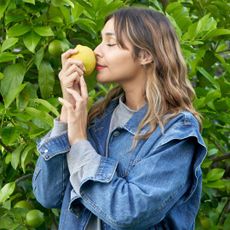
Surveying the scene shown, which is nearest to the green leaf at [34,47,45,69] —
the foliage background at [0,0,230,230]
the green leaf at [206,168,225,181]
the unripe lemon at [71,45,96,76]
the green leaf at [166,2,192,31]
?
the foliage background at [0,0,230,230]

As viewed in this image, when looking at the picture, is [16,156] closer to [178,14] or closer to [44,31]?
[44,31]

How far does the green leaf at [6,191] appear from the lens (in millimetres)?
2477

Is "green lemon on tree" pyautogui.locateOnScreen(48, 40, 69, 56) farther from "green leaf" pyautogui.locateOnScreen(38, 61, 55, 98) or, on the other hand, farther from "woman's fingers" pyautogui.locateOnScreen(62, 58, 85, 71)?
"woman's fingers" pyautogui.locateOnScreen(62, 58, 85, 71)

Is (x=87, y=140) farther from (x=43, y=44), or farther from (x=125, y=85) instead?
(x=43, y=44)

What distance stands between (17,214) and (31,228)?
79mm

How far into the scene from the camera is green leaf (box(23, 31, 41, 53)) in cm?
236

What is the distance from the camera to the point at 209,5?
120 inches

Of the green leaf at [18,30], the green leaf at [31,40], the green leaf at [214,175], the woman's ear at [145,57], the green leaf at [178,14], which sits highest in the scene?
the woman's ear at [145,57]

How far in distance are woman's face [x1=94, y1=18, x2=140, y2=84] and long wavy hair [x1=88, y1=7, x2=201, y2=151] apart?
0.05ft

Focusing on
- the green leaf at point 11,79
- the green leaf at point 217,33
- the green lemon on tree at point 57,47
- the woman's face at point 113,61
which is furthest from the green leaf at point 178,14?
the woman's face at point 113,61

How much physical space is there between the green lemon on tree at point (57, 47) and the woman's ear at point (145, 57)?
18.1 inches

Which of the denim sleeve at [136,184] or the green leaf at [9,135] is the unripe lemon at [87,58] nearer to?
the denim sleeve at [136,184]

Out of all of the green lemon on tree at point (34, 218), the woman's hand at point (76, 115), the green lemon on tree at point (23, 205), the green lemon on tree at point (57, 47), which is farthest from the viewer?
the green lemon on tree at point (23, 205)

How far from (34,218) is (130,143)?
2.32 feet
